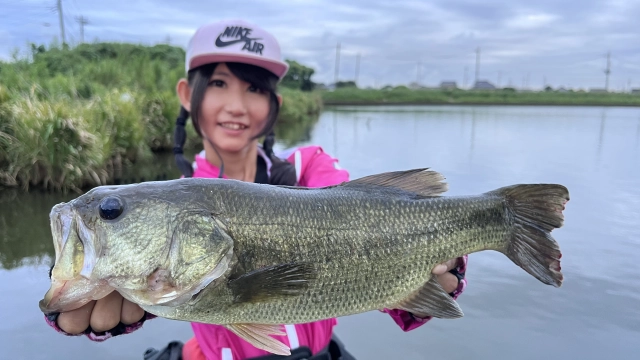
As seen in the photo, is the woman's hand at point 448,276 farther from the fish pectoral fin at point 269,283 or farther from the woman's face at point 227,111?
the woman's face at point 227,111

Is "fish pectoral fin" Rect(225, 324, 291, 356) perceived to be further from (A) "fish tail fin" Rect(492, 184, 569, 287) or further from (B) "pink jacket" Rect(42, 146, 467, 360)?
(A) "fish tail fin" Rect(492, 184, 569, 287)

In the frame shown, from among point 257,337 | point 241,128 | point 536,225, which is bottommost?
point 257,337

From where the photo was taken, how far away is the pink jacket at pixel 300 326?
229cm

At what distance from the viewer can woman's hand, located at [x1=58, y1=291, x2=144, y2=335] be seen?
5.82 ft

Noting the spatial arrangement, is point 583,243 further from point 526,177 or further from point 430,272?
point 430,272

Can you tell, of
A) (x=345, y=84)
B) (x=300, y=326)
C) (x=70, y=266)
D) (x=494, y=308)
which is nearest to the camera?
(x=70, y=266)

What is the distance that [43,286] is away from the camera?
4.82m

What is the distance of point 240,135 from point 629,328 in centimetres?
448

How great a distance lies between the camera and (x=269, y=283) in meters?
1.60

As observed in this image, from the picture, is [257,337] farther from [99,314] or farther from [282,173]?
[282,173]

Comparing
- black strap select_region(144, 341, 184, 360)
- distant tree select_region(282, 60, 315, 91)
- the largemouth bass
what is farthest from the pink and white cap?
distant tree select_region(282, 60, 315, 91)

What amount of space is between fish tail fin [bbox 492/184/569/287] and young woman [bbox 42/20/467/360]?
1.99 ft

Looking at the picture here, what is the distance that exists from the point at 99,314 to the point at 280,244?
813mm

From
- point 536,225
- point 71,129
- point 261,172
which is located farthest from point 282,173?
point 71,129
